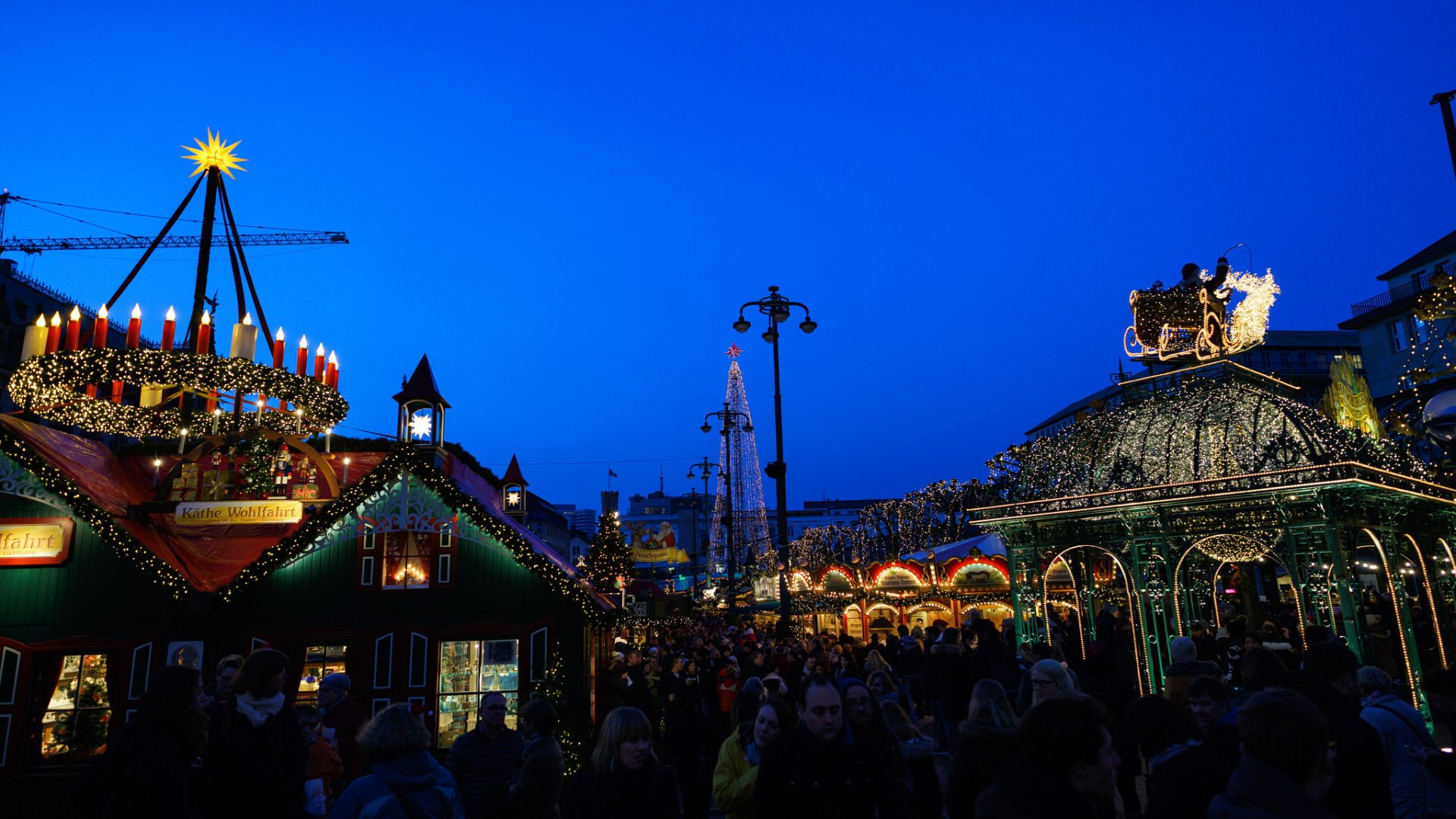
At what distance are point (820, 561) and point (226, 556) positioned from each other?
2027cm

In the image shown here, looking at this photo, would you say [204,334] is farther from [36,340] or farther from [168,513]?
[168,513]

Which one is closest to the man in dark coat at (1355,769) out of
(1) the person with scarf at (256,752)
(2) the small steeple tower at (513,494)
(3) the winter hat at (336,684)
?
(1) the person with scarf at (256,752)

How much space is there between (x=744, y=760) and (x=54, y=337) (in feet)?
32.1

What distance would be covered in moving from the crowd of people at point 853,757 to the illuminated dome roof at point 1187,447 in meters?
10.3

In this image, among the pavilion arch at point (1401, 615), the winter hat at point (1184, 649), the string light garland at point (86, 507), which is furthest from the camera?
the pavilion arch at point (1401, 615)

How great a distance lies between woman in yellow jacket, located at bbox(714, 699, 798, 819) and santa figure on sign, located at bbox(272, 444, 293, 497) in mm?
11140

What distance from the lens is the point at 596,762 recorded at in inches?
178

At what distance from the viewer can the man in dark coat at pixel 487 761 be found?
6.01 m

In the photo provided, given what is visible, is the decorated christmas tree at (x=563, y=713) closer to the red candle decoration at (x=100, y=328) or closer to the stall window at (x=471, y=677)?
the stall window at (x=471, y=677)

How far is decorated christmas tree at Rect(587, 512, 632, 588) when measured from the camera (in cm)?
2355

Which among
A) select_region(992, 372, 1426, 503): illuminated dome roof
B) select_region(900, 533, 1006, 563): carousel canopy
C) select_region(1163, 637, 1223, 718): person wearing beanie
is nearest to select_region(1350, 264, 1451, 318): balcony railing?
select_region(900, 533, 1006, 563): carousel canopy

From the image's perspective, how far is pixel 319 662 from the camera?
14156 mm

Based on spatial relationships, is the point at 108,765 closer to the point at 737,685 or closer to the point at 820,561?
the point at 737,685

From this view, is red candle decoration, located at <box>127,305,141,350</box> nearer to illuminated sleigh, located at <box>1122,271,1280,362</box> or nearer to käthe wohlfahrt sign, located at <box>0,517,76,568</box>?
käthe wohlfahrt sign, located at <box>0,517,76,568</box>
